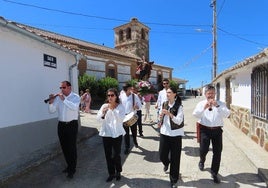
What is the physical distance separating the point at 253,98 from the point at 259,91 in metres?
0.62

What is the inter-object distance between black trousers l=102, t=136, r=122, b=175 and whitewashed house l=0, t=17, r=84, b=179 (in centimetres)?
176

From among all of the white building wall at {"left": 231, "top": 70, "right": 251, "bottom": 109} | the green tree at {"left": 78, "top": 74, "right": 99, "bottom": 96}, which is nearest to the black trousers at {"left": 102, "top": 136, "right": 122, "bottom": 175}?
the white building wall at {"left": 231, "top": 70, "right": 251, "bottom": 109}

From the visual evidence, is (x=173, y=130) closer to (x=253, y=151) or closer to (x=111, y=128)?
(x=111, y=128)

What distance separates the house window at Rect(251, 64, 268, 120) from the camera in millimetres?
6470

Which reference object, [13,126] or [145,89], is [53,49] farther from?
[145,89]

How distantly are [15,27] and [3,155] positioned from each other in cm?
252

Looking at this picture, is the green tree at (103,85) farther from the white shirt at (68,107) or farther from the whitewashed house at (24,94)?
the white shirt at (68,107)

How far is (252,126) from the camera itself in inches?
295

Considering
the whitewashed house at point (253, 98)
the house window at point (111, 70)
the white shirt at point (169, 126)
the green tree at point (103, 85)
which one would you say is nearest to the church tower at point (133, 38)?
the house window at point (111, 70)

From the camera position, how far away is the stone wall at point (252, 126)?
20.8ft

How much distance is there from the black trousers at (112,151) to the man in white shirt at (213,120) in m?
1.49

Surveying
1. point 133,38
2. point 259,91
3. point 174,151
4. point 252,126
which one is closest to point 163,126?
point 174,151

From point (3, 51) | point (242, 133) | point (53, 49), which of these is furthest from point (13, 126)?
point (242, 133)

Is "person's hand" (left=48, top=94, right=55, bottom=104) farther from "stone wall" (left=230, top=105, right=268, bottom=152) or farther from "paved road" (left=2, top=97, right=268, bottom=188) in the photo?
"stone wall" (left=230, top=105, right=268, bottom=152)
